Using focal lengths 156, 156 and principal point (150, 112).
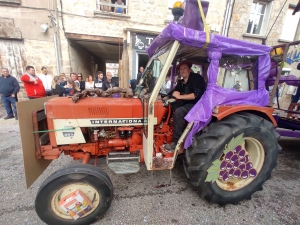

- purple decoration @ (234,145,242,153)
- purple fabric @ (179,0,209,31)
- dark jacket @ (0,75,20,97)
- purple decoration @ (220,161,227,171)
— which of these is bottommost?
purple decoration @ (220,161,227,171)

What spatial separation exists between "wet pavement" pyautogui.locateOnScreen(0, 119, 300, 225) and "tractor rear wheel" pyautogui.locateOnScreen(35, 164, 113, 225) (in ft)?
0.75

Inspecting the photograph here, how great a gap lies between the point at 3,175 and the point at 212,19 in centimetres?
860

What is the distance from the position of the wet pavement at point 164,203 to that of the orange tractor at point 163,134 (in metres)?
0.20

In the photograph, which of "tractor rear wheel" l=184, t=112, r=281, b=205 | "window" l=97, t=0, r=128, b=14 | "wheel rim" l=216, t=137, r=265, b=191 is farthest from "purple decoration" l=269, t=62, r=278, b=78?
"window" l=97, t=0, r=128, b=14

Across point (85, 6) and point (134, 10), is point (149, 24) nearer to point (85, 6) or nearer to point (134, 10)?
point (134, 10)

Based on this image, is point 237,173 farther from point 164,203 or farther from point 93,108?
point 93,108

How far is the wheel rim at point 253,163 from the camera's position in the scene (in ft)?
6.72

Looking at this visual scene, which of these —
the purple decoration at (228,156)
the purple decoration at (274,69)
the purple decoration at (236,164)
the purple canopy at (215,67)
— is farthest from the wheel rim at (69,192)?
the purple decoration at (274,69)

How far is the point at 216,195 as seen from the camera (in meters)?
1.95

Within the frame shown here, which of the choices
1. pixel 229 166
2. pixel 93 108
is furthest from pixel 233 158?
pixel 93 108

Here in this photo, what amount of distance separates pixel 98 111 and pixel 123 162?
787mm

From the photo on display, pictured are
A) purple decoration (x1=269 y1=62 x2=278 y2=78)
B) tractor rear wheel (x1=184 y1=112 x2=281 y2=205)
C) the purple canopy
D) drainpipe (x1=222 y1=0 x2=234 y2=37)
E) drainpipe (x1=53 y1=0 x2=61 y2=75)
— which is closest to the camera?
the purple canopy

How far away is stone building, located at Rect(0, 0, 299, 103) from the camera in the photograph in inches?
237

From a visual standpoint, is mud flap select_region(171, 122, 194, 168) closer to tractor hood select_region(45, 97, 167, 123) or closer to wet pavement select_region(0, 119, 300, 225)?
tractor hood select_region(45, 97, 167, 123)
